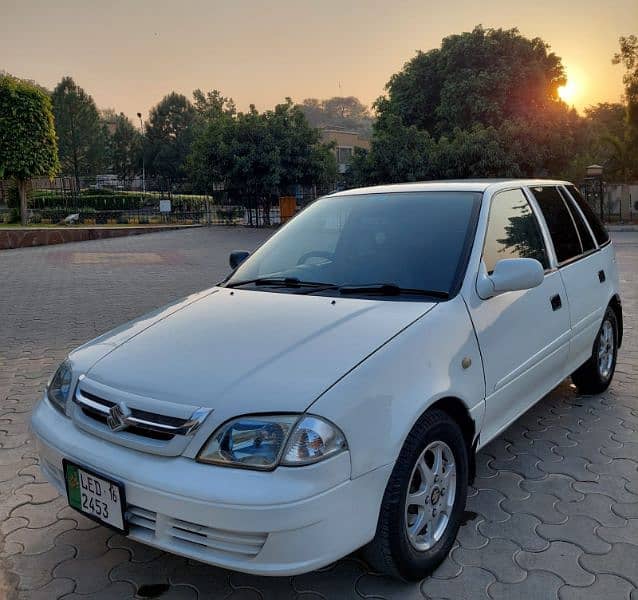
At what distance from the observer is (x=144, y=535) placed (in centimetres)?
221

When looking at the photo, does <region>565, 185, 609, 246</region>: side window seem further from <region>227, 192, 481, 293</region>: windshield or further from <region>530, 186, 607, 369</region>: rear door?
<region>227, 192, 481, 293</region>: windshield

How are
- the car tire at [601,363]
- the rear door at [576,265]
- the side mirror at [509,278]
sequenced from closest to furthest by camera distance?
the side mirror at [509,278]
the rear door at [576,265]
the car tire at [601,363]

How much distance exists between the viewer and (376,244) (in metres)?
A: 3.36

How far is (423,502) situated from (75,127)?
59.4 metres

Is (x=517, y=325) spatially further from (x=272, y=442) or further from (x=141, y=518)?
(x=141, y=518)

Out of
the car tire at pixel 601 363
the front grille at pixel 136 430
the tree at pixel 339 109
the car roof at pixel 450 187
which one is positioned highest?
the tree at pixel 339 109

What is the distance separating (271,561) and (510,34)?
32954 mm

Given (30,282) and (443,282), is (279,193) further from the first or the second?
(443,282)

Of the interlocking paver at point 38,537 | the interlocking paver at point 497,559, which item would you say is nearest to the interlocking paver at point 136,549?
the interlocking paver at point 38,537

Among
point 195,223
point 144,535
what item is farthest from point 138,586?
point 195,223

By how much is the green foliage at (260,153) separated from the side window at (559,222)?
65.5 ft

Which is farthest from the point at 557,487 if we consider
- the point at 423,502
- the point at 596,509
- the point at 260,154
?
the point at 260,154

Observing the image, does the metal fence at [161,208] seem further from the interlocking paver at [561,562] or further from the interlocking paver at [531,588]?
the interlocking paver at [531,588]

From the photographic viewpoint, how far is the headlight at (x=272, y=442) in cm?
206
